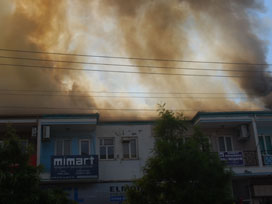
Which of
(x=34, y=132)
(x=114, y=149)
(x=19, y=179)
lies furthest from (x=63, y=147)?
(x=19, y=179)

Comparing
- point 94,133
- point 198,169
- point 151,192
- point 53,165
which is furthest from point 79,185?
point 198,169

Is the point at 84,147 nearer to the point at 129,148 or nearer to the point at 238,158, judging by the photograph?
the point at 129,148

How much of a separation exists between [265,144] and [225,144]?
280 cm

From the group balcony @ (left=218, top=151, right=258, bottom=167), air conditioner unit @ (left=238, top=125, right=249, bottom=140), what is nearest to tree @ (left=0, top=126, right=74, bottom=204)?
balcony @ (left=218, top=151, right=258, bottom=167)

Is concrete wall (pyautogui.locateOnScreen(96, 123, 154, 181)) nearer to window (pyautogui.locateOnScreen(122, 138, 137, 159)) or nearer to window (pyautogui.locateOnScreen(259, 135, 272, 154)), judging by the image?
window (pyautogui.locateOnScreen(122, 138, 137, 159))

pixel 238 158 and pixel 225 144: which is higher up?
pixel 225 144

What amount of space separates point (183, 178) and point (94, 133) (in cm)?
1079

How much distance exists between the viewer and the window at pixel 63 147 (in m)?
23.5

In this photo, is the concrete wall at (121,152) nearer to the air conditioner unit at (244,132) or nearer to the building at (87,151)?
the building at (87,151)

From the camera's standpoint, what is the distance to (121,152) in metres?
23.7

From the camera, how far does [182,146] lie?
1469 centimetres

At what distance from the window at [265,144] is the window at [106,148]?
10406 mm

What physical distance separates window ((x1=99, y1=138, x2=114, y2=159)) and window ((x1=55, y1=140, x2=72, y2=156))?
2072 millimetres

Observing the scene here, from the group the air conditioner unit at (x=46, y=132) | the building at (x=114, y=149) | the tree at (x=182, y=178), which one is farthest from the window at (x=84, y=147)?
the tree at (x=182, y=178)
